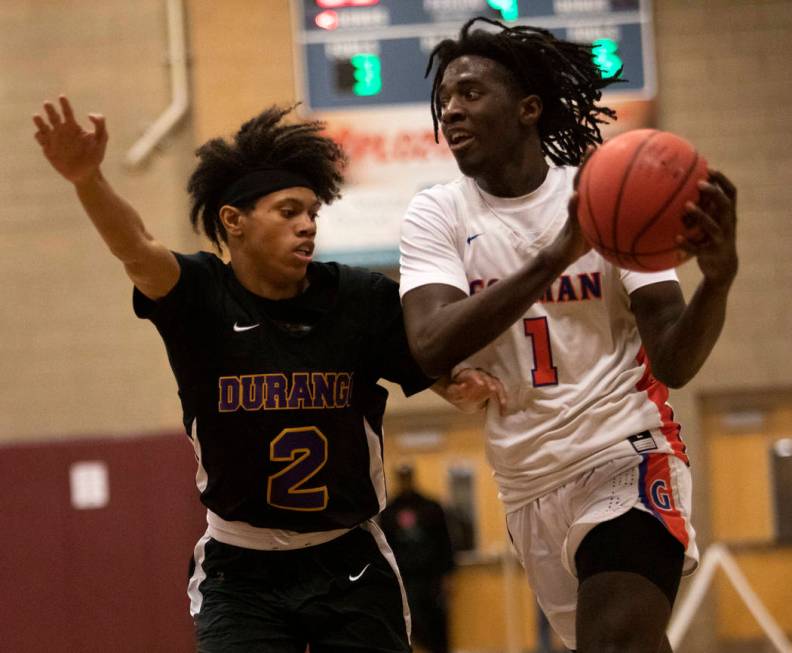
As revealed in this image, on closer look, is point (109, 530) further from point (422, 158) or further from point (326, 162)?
point (326, 162)

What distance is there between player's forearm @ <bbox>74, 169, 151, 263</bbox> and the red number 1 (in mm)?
1091

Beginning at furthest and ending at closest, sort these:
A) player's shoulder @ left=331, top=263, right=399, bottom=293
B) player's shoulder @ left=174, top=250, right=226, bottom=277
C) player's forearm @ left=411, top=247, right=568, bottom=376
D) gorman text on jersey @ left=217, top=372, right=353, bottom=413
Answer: player's shoulder @ left=331, top=263, right=399, bottom=293
player's shoulder @ left=174, top=250, right=226, bottom=277
gorman text on jersey @ left=217, top=372, right=353, bottom=413
player's forearm @ left=411, top=247, right=568, bottom=376

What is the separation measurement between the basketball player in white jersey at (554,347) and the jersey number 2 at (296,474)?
0.48 meters

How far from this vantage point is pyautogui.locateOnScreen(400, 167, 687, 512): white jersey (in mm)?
3299

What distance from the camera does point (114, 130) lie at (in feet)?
33.1

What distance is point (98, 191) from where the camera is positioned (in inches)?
130

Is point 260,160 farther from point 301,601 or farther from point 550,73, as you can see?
point 301,601

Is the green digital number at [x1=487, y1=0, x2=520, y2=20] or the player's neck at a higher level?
the green digital number at [x1=487, y1=0, x2=520, y2=20]

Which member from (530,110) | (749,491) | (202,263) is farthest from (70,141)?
(749,491)

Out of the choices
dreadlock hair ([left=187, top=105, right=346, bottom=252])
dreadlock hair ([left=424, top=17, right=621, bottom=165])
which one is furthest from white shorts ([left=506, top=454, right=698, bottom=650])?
dreadlock hair ([left=187, top=105, right=346, bottom=252])

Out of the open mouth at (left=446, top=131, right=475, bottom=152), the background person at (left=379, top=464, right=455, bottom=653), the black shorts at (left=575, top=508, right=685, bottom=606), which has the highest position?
the open mouth at (left=446, top=131, right=475, bottom=152)

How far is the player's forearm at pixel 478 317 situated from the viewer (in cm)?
291

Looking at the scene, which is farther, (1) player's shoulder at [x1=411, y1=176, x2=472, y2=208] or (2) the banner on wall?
(2) the banner on wall

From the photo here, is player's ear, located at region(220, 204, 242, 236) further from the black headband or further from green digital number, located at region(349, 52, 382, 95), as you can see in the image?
green digital number, located at region(349, 52, 382, 95)
